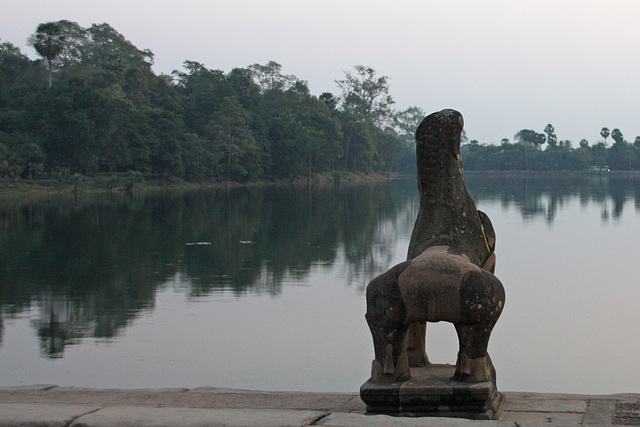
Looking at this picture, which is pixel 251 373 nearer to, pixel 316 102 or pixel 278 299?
pixel 278 299

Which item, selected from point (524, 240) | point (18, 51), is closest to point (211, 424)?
point (524, 240)

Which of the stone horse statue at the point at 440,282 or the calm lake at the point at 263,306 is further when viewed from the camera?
the calm lake at the point at 263,306

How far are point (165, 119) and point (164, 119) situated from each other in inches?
A: 4.4

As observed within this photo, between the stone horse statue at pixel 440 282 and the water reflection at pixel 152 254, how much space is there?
5956mm

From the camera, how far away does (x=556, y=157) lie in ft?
414

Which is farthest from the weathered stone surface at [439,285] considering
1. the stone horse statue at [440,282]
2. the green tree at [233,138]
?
the green tree at [233,138]

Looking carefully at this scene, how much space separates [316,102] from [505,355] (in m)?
81.4

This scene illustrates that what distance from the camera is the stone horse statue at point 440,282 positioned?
14.9 ft

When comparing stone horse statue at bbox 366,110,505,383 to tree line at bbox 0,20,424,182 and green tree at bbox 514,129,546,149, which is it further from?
green tree at bbox 514,129,546,149

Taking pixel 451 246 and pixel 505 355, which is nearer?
pixel 451 246

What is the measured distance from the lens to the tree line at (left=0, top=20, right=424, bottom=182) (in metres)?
51.8

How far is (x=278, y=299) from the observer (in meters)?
13.4

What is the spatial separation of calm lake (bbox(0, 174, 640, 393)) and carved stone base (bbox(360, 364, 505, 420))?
3453 millimetres

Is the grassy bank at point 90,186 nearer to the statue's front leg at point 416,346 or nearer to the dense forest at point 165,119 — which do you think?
the dense forest at point 165,119
